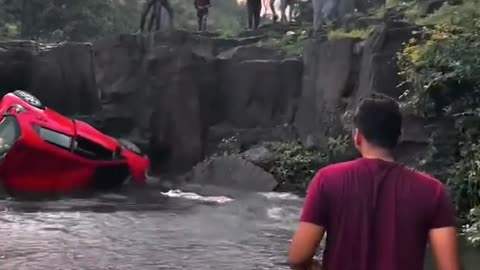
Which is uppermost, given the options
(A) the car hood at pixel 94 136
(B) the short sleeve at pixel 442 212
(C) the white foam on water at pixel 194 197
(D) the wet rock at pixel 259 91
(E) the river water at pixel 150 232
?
(B) the short sleeve at pixel 442 212

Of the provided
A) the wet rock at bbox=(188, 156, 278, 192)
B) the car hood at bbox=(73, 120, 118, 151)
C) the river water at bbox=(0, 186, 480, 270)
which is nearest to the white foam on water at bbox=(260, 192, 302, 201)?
the river water at bbox=(0, 186, 480, 270)

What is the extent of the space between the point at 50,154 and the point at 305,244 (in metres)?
13.8

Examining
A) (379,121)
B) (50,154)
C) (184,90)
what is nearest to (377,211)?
(379,121)

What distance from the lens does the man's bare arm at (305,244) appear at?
3887mm

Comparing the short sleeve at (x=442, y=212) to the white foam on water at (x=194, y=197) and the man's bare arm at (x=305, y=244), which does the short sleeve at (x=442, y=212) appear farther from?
the white foam on water at (x=194, y=197)

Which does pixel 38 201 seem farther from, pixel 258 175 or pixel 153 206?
pixel 258 175

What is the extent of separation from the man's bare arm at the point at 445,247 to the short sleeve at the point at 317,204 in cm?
42

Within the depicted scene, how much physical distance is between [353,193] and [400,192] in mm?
180

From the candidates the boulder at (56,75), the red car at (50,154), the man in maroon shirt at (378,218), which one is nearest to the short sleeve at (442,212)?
the man in maroon shirt at (378,218)

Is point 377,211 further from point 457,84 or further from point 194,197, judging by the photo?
point 194,197

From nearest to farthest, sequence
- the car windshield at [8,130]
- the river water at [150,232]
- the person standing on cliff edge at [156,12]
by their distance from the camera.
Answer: the river water at [150,232], the car windshield at [8,130], the person standing on cliff edge at [156,12]

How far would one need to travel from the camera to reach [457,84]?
45.6ft

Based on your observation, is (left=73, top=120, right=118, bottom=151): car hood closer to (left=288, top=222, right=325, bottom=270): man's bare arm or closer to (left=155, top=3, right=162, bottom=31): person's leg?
(left=155, top=3, right=162, bottom=31): person's leg

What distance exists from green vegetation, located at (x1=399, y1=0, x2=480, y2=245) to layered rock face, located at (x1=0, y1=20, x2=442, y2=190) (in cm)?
479
